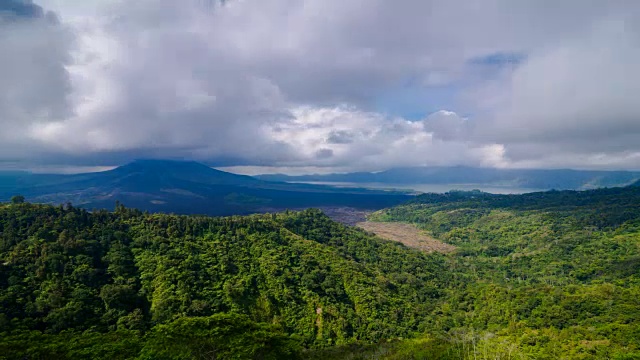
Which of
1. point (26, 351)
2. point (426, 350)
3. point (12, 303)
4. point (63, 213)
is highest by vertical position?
point (63, 213)

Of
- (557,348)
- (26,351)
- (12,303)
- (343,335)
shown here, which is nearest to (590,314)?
(557,348)

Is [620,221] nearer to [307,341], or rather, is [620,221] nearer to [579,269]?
[579,269]

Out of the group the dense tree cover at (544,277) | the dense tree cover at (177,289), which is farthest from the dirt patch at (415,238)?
the dense tree cover at (177,289)

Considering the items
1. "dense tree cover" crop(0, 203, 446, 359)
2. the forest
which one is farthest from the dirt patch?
"dense tree cover" crop(0, 203, 446, 359)

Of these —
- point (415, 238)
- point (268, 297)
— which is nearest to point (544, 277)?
point (415, 238)

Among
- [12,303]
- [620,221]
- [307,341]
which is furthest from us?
[620,221]
